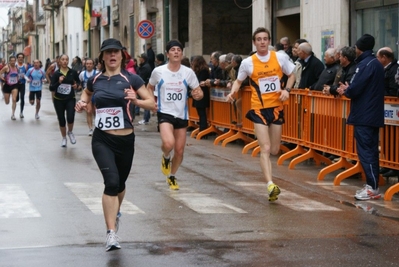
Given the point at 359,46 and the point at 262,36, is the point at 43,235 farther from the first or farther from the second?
the point at 359,46

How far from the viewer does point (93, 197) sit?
11.0 m

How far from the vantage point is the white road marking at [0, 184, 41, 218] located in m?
9.70

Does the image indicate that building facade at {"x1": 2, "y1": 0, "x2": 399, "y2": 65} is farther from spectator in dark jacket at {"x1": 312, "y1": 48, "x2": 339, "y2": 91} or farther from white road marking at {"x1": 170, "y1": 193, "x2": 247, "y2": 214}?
white road marking at {"x1": 170, "y1": 193, "x2": 247, "y2": 214}

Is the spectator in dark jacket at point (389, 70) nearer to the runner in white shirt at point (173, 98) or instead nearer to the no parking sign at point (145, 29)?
the runner in white shirt at point (173, 98)

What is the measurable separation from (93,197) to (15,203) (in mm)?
939

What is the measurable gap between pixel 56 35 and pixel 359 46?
218 ft

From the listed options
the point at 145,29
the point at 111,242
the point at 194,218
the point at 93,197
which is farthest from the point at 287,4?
the point at 111,242

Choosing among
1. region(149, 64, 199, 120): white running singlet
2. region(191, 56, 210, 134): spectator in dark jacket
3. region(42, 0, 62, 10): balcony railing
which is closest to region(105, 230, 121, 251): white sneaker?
region(149, 64, 199, 120): white running singlet

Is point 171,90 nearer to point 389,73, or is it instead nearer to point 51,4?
point 389,73

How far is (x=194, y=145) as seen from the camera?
18.3m

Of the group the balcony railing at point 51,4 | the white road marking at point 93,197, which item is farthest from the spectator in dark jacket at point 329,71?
the balcony railing at point 51,4

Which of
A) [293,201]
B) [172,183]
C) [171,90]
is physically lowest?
[293,201]

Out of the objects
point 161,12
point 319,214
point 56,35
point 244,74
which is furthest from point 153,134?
point 56,35

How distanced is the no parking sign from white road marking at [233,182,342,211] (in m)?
Answer: 19.2
